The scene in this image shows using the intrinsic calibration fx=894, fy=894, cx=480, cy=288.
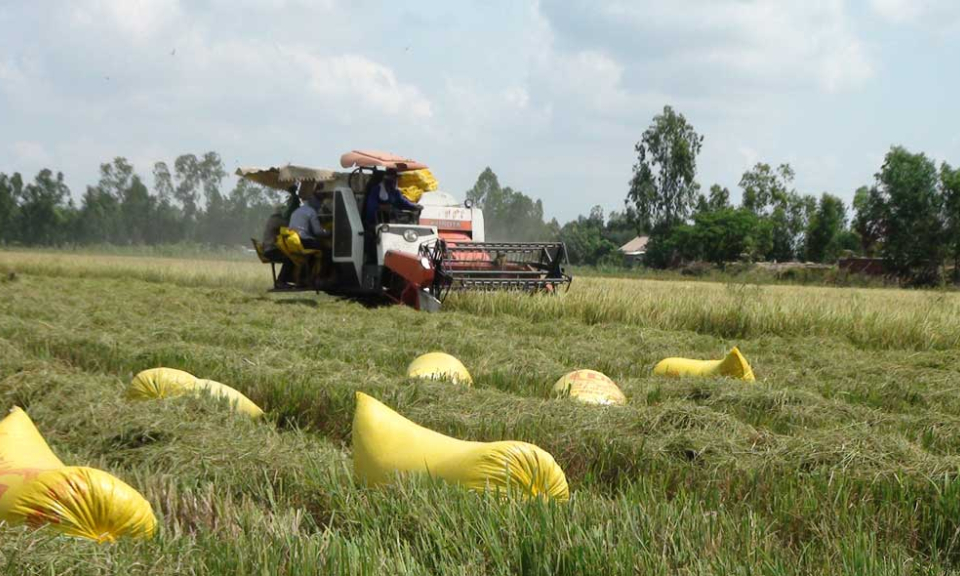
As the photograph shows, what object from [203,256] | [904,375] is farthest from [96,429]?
[203,256]

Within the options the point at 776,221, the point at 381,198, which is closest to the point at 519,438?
the point at 381,198

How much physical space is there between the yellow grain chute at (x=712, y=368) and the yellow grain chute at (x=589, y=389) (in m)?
1.01

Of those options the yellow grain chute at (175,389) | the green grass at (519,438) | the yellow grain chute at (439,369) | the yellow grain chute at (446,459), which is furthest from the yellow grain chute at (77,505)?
the yellow grain chute at (439,369)

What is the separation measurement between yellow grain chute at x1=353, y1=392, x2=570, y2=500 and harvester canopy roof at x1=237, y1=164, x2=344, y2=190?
10885 mm

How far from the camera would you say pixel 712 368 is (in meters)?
6.76

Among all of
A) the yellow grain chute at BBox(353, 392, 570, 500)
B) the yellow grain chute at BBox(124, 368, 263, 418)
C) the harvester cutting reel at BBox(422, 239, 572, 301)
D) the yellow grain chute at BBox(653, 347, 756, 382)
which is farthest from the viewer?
the harvester cutting reel at BBox(422, 239, 572, 301)

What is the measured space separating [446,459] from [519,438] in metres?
1.17

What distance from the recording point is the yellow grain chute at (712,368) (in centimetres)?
657

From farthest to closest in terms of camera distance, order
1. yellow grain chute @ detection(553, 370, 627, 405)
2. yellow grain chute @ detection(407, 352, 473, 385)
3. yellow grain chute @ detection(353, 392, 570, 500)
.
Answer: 1. yellow grain chute @ detection(407, 352, 473, 385)
2. yellow grain chute @ detection(553, 370, 627, 405)
3. yellow grain chute @ detection(353, 392, 570, 500)

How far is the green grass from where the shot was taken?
249cm

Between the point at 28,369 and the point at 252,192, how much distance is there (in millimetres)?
61771

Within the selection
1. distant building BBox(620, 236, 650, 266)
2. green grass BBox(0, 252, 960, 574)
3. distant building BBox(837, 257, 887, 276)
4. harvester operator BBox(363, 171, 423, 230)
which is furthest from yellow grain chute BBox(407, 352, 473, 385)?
distant building BBox(620, 236, 650, 266)

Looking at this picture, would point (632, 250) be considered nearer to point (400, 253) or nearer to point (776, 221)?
point (776, 221)

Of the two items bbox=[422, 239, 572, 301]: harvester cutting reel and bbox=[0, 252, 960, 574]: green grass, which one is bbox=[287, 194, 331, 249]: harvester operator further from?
bbox=[0, 252, 960, 574]: green grass
